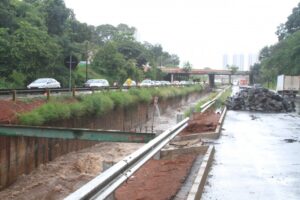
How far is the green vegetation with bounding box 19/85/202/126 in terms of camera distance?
65.0ft

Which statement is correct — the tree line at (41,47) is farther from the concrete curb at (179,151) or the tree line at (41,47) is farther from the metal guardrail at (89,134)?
the metal guardrail at (89,134)

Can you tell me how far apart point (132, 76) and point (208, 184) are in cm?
7865

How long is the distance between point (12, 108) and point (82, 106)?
560 cm

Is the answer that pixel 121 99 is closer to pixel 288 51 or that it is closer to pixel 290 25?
pixel 288 51

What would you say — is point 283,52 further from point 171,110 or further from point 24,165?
point 24,165

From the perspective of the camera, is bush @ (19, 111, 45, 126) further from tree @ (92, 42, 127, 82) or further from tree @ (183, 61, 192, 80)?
tree @ (183, 61, 192, 80)

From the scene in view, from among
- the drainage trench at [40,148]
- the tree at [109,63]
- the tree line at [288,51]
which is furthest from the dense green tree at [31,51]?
the tree line at [288,51]

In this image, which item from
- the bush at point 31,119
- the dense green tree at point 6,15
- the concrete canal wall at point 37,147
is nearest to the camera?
the concrete canal wall at point 37,147

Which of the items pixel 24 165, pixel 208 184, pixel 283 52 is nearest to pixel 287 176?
pixel 208 184

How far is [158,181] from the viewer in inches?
364

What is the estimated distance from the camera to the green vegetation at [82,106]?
19.8 metres

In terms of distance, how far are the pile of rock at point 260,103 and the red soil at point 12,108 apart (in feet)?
59.7

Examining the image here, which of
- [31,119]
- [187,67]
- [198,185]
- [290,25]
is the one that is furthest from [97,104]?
[187,67]

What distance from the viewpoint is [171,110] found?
57469 millimetres
